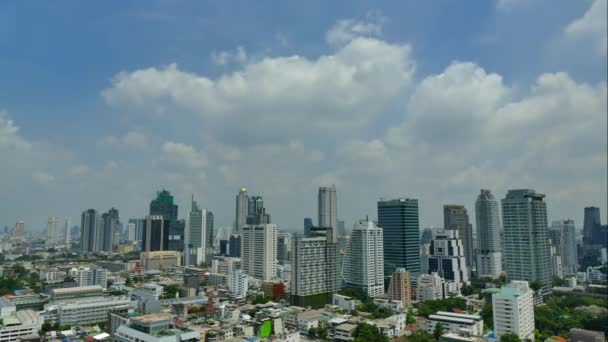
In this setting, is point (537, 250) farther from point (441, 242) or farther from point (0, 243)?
point (0, 243)

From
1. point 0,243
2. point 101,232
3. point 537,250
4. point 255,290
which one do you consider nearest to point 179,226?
point 101,232

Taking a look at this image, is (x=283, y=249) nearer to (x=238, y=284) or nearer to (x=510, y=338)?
(x=238, y=284)

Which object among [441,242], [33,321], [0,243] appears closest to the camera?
[33,321]

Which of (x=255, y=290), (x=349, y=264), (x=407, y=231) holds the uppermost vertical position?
(x=407, y=231)

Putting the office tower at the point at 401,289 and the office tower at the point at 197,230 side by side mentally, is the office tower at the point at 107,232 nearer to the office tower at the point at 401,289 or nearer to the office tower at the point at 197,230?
the office tower at the point at 197,230

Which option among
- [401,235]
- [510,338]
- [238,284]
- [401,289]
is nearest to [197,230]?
[238,284]

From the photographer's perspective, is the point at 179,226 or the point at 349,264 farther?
the point at 179,226

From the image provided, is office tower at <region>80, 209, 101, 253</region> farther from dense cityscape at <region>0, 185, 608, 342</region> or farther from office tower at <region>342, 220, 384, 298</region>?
office tower at <region>342, 220, 384, 298</region>

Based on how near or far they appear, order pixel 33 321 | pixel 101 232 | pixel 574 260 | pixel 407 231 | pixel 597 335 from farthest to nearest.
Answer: pixel 101 232 → pixel 574 260 → pixel 407 231 → pixel 33 321 → pixel 597 335

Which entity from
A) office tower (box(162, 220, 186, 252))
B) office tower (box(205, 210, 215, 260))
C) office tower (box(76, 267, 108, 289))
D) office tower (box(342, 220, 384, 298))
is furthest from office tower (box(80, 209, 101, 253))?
office tower (box(342, 220, 384, 298))
